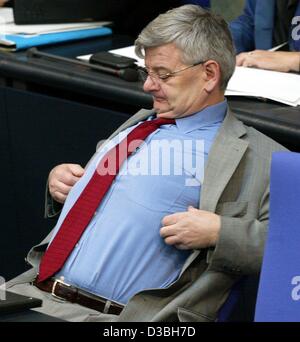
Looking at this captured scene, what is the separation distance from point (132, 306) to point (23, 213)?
0.95m

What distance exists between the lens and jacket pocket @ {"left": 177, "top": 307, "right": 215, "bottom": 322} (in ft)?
5.60

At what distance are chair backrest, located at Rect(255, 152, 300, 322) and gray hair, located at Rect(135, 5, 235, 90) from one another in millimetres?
Answer: 554

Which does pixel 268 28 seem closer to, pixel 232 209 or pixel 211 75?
pixel 211 75

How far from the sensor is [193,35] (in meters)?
1.86

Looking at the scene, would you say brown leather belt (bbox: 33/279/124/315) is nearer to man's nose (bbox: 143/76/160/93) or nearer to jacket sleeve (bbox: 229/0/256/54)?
man's nose (bbox: 143/76/160/93)

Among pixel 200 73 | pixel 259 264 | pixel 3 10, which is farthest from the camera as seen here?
pixel 3 10

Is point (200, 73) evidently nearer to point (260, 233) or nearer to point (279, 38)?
point (260, 233)

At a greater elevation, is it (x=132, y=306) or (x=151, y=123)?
(x=151, y=123)

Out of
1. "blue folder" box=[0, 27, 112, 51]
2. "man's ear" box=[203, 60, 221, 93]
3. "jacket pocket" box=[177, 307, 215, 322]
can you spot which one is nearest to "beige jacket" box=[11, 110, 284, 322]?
"jacket pocket" box=[177, 307, 215, 322]

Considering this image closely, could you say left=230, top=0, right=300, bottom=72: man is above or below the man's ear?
below

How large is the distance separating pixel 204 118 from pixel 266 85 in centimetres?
38

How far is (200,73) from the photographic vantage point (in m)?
1.89

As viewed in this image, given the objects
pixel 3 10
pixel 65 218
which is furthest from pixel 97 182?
pixel 3 10

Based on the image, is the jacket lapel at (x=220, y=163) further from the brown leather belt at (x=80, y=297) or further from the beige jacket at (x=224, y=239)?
the brown leather belt at (x=80, y=297)
